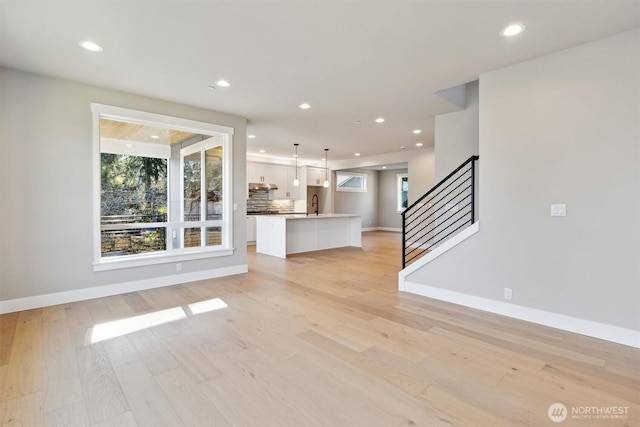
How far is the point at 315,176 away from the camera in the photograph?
35.6 feet

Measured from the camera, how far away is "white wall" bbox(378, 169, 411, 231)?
12586mm

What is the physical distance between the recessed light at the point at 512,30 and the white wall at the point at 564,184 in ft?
2.21

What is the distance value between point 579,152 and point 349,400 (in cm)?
300

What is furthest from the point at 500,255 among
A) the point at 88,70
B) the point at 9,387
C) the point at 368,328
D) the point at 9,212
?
the point at 9,212

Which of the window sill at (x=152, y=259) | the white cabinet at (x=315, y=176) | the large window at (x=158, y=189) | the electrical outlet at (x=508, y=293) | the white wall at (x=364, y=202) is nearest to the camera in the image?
the electrical outlet at (x=508, y=293)

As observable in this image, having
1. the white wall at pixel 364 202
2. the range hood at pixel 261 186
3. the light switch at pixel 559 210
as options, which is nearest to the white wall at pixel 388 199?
the white wall at pixel 364 202

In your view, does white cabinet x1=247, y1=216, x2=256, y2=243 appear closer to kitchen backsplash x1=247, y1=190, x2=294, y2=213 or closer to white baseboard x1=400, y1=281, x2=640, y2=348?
kitchen backsplash x1=247, y1=190, x2=294, y2=213

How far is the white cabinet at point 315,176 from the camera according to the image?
10.6 meters

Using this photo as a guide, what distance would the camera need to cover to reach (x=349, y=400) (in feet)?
6.21

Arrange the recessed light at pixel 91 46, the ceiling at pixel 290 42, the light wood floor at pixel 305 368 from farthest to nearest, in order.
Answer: the recessed light at pixel 91 46
the ceiling at pixel 290 42
the light wood floor at pixel 305 368

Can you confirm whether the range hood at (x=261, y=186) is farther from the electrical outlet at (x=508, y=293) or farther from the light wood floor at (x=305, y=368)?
the electrical outlet at (x=508, y=293)

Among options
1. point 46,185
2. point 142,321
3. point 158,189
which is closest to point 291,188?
point 158,189

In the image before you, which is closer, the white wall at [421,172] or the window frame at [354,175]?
the white wall at [421,172]

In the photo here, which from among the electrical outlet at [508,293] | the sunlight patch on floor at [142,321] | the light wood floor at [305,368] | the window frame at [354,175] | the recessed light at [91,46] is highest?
the recessed light at [91,46]
